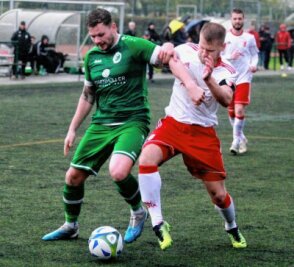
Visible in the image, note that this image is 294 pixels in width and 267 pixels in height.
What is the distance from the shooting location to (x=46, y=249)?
7.63m

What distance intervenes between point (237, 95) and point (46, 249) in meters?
7.49

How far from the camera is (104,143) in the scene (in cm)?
783

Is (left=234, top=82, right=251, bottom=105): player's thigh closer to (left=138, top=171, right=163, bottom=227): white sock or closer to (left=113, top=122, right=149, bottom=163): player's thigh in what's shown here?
(left=113, top=122, right=149, bottom=163): player's thigh

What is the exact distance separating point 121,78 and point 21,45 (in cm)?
2226

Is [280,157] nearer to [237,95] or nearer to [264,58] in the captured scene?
[237,95]

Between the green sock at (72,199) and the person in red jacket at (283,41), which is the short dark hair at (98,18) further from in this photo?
the person in red jacket at (283,41)

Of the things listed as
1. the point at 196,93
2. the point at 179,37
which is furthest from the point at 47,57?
the point at 196,93

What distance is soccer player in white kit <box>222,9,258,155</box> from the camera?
47.6 feet

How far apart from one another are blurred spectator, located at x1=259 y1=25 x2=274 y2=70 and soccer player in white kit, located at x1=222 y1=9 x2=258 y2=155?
84.1 feet

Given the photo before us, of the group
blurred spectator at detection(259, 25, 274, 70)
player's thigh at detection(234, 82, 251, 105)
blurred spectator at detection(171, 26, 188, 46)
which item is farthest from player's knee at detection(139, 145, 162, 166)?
blurred spectator at detection(259, 25, 274, 70)

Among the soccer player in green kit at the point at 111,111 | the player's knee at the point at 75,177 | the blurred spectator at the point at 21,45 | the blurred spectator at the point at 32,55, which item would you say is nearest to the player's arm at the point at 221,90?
the soccer player in green kit at the point at 111,111

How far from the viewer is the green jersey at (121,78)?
788cm

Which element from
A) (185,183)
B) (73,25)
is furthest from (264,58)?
(185,183)

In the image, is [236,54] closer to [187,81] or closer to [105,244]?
[187,81]
